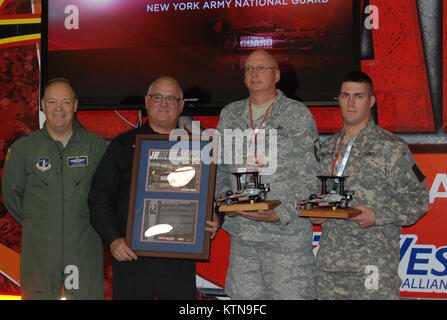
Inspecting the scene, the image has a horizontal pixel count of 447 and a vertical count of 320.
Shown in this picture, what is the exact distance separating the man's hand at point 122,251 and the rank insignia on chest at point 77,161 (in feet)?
2.21

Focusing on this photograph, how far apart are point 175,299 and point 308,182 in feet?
3.56

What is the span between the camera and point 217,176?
2.94 metres

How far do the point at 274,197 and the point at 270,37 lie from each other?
146 centimetres

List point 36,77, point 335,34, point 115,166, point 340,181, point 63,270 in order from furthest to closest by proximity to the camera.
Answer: point 36,77, point 335,34, point 63,270, point 115,166, point 340,181

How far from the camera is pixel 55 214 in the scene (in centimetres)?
298

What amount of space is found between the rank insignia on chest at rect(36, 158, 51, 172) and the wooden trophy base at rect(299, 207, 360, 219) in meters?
1.73

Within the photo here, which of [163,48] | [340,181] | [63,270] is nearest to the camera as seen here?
[340,181]

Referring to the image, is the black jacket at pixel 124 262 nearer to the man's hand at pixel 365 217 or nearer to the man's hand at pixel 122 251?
the man's hand at pixel 122 251

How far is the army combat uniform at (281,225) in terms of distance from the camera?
2.67 metres

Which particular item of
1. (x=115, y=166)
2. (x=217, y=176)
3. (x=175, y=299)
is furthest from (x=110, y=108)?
(x=175, y=299)

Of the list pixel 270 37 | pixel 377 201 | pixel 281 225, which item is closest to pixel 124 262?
pixel 281 225

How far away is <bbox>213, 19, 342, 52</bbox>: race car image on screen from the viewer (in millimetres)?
3480

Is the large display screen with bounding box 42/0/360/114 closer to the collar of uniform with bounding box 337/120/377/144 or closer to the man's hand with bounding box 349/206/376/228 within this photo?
the collar of uniform with bounding box 337/120/377/144

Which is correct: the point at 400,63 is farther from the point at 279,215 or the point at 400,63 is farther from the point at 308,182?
the point at 279,215
